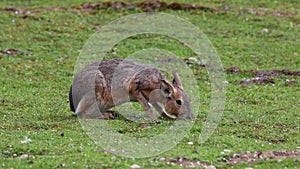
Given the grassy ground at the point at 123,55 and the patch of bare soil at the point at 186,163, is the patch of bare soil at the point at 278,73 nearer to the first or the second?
the grassy ground at the point at 123,55

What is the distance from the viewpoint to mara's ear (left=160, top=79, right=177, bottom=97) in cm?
1049

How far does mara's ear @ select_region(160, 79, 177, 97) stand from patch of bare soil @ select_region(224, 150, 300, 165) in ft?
6.93

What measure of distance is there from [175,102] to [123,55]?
6902 mm

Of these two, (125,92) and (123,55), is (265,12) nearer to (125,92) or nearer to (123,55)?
(123,55)

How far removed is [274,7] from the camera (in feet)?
74.4

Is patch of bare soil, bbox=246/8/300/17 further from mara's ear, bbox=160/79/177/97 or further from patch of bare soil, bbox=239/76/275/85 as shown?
mara's ear, bbox=160/79/177/97

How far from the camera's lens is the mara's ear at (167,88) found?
1049cm

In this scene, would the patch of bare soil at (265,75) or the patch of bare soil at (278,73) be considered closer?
the patch of bare soil at (265,75)

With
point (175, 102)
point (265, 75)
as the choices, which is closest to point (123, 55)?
point (265, 75)

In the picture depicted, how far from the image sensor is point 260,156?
873 cm

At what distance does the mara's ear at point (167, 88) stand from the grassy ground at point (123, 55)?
677 mm

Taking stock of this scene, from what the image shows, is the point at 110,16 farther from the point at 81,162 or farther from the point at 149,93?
the point at 81,162

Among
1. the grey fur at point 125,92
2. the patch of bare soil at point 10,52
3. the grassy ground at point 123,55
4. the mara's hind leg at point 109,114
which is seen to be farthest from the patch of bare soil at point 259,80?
the patch of bare soil at point 10,52

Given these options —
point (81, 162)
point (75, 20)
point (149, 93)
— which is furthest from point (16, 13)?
point (81, 162)
